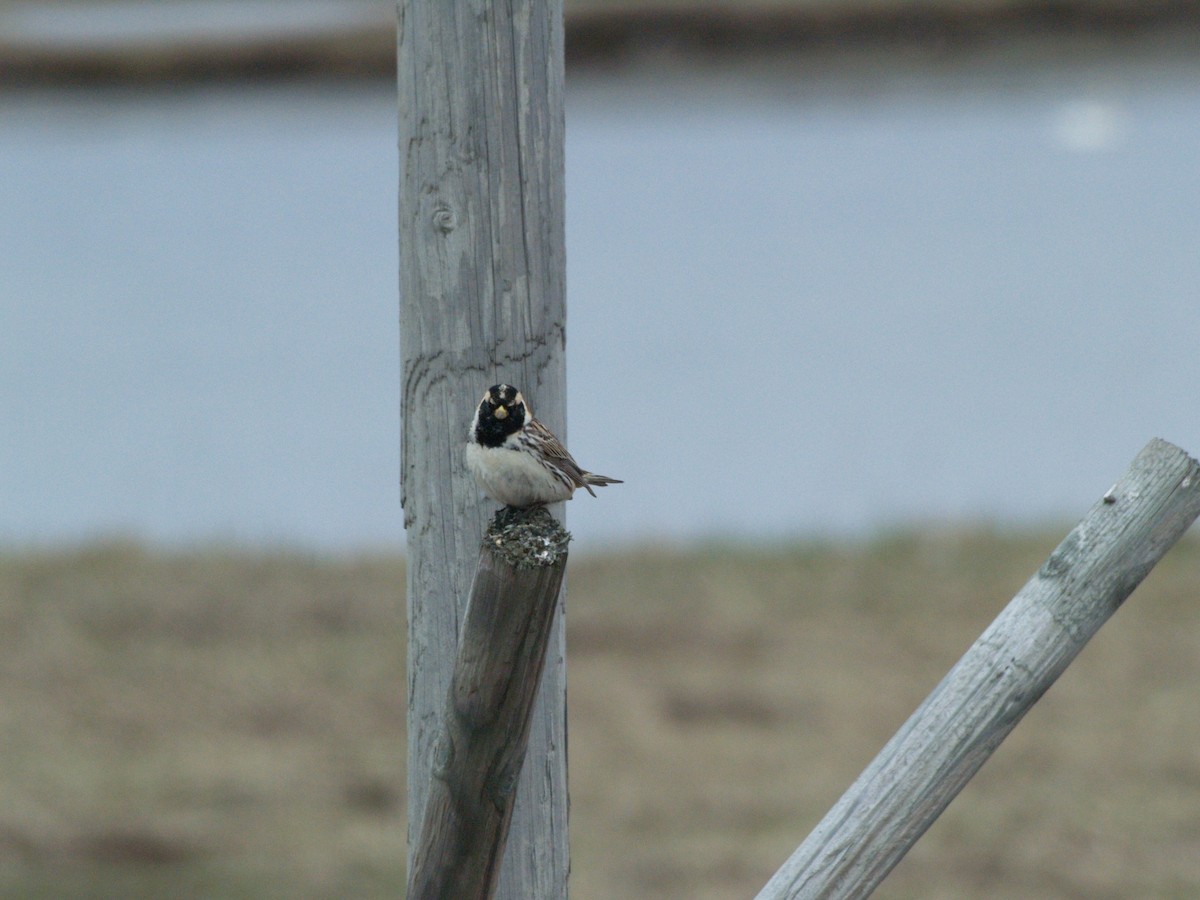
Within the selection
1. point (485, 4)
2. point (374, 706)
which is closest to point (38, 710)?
point (374, 706)

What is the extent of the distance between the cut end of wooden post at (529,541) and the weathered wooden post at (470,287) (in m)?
0.30

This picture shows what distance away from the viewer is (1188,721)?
26.4 feet

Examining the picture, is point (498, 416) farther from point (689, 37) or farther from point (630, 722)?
point (689, 37)

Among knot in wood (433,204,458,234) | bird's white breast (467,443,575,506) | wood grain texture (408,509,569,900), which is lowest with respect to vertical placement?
wood grain texture (408,509,569,900)

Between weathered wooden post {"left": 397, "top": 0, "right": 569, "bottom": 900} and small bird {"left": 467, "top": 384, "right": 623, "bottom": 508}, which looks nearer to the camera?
small bird {"left": 467, "top": 384, "right": 623, "bottom": 508}

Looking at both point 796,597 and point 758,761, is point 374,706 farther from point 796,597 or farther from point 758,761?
point 796,597

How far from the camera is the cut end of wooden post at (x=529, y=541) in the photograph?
2.42 m

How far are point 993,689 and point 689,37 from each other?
1047 cm

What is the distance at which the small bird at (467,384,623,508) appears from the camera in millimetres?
2648

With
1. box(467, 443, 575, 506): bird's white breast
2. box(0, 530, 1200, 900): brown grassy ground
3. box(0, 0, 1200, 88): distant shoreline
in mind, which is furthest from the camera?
box(0, 0, 1200, 88): distant shoreline

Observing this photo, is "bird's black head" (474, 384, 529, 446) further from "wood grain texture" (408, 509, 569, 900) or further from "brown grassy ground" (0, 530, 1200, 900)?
"brown grassy ground" (0, 530, 1200, 900)

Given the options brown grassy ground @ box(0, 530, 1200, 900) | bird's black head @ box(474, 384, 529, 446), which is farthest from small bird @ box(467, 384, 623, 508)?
brown grassy ground @ box(0, 530, 1200, 900)

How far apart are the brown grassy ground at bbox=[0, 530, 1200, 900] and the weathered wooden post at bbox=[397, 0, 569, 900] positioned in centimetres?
383

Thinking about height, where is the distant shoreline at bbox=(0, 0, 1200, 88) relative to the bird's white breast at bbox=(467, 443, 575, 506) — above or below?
above
